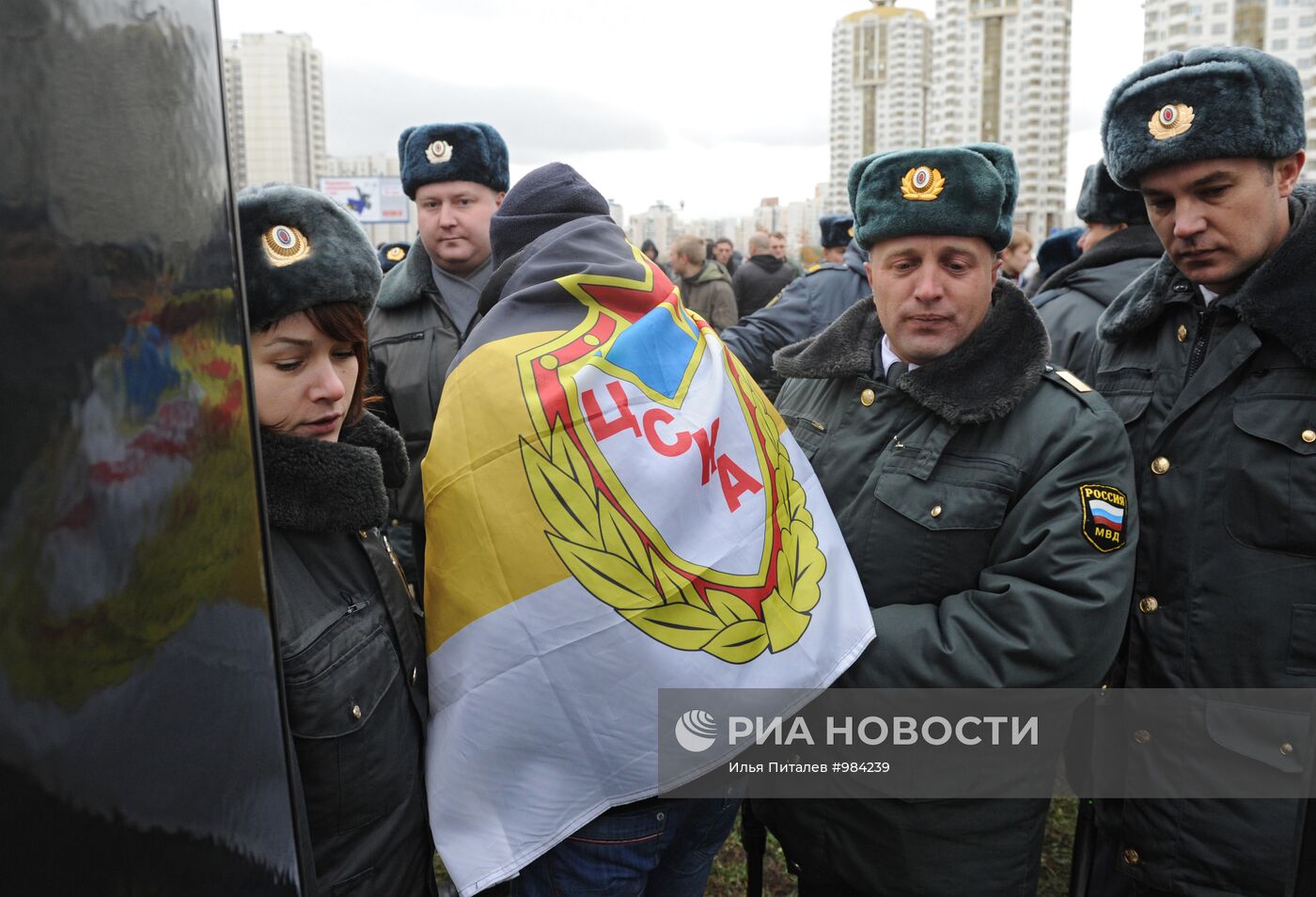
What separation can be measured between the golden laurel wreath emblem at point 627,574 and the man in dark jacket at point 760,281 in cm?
751

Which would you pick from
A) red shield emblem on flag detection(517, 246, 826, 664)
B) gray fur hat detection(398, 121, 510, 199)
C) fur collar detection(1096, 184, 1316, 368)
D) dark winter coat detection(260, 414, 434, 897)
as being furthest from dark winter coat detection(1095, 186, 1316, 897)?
gray fur hat detection(398, 121, 510, 199)

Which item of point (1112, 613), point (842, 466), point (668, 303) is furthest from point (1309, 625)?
point (668, 303)

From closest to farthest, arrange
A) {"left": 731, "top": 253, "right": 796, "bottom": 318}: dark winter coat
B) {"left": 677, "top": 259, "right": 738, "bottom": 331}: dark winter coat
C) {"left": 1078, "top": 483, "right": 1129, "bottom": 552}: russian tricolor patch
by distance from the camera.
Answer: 1. {"left": 1078, "top": 483, "right": 1129, "bottom": 552}: russian tricolor patch
2. {"left": 677, "top": 259, "right": 738, "bottom": 331}: dark winter coat
3. {"left": 731, "top": 253, "right": 796, "bottom": 318}: dark winter coat

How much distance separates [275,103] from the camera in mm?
44719

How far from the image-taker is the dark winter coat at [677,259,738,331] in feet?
27.2

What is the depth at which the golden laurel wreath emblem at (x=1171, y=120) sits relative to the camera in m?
1.85

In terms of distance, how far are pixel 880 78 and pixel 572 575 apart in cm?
7869

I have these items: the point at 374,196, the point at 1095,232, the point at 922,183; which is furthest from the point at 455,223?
the point at 374,196

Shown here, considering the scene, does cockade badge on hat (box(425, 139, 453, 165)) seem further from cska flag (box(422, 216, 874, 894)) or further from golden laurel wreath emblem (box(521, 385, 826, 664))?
golden laurel wreath emblem (box(521, 385, 826, 664))

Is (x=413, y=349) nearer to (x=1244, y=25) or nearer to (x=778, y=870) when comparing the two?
(x=778, y=870)

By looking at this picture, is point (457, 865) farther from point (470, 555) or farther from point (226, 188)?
point (226, 188)

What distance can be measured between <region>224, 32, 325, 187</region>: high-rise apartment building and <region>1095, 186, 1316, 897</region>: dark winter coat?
45.3 meters

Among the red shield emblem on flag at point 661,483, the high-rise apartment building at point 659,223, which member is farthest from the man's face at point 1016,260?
the high-rise apartment building at point 659,223

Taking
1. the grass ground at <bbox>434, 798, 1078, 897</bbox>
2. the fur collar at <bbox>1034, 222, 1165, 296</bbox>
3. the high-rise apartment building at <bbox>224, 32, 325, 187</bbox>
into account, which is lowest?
the grass ground at <bbox>434, 798, 1078, 897</bbox>
